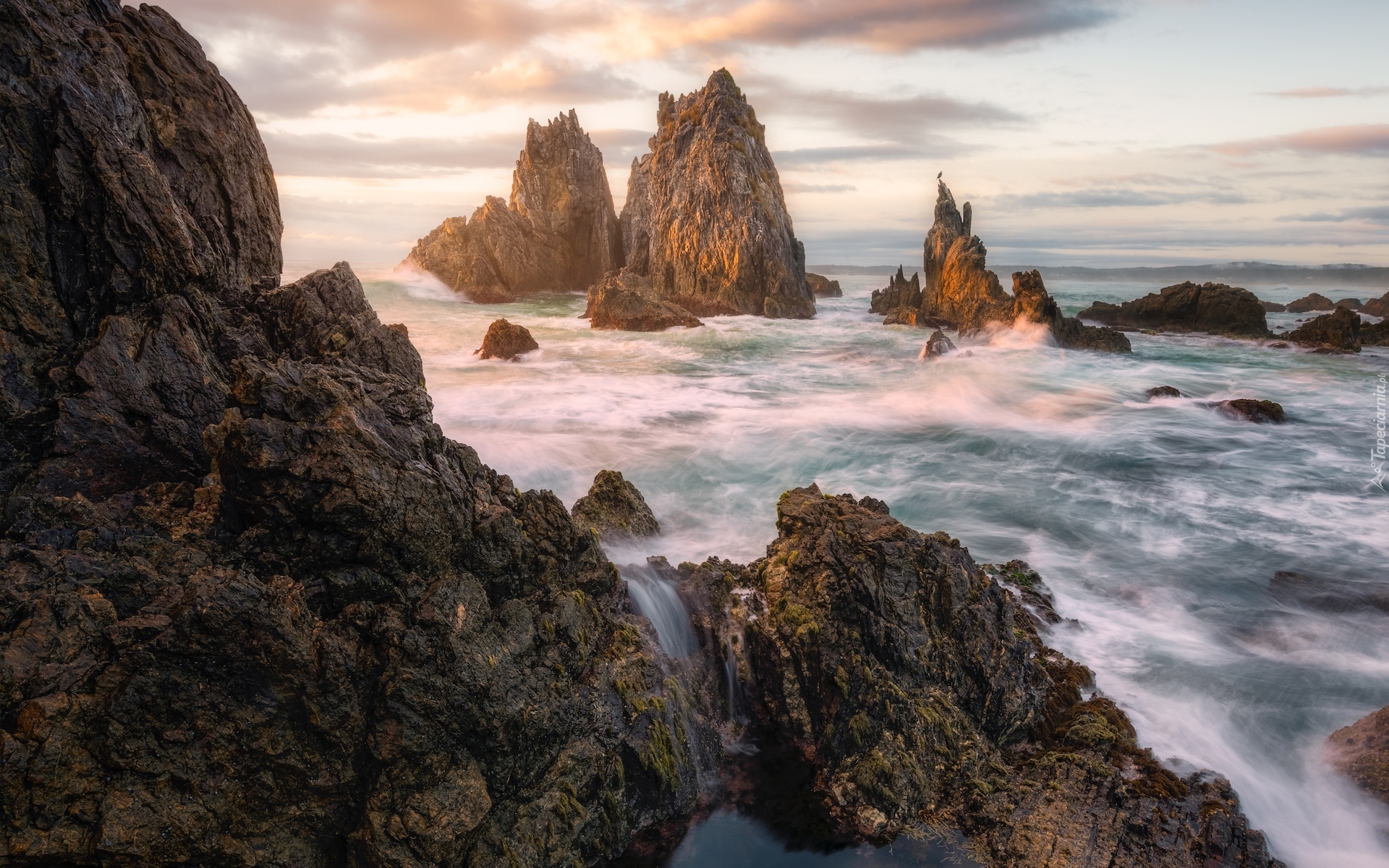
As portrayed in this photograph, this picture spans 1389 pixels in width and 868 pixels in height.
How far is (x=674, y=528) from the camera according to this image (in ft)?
40.4

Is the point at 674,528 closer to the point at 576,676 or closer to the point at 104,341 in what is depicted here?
the point at 576,676

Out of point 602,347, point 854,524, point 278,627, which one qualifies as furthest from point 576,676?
point 602,347

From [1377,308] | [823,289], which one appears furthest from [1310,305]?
[823,289]

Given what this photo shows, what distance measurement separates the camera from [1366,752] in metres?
7.31

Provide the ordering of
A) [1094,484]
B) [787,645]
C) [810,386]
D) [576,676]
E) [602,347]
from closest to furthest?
[576,676] < [787,645] < [1094,484] < [810,386] < [602,347]

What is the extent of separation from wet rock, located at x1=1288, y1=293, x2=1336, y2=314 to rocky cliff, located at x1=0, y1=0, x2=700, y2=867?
75.7 meters

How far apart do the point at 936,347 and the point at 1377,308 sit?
45048mm

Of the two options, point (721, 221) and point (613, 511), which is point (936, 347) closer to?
point (721, 221)

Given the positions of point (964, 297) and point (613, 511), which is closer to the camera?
point (613, 511)

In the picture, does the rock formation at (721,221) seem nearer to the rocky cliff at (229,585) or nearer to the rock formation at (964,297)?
the rock formation at (964,297)

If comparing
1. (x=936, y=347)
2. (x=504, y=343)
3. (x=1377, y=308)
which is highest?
(x=1377, y=308)

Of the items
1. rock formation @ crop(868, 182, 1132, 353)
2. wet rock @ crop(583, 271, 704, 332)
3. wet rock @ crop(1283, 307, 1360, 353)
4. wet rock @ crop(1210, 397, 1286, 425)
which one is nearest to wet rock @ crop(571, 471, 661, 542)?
wet rock @ crop(1210, 397, 1286, 425)

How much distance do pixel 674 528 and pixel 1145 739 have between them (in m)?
7.24

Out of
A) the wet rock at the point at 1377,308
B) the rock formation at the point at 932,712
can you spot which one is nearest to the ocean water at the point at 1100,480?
the rock formation at the point at 932,712
